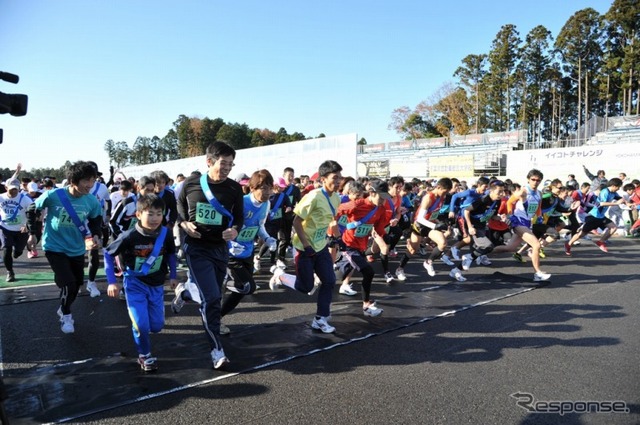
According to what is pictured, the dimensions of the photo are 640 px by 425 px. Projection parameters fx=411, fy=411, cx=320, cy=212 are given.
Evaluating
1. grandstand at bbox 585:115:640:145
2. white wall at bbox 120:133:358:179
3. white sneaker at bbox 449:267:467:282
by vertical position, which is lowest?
white sneaker at bbox 449:267:467:282

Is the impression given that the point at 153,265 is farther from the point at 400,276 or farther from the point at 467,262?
the point at 467,262

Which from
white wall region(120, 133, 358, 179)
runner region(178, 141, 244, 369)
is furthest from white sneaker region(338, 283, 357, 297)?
white wall region(120, 133, 358, 179)

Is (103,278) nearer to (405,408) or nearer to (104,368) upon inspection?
(104,368)

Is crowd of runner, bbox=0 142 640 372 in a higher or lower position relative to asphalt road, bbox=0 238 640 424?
higher

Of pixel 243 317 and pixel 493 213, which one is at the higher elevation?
pixel 493 213

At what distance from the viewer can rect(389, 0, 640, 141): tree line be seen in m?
42.0

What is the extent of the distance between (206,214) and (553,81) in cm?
5913

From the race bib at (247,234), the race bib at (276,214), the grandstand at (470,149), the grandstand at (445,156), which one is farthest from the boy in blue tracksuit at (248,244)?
the grandstand at (445,156)

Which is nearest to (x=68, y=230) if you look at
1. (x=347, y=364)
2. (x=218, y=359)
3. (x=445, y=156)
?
(x=218, y=359)

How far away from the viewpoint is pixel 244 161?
912 inches

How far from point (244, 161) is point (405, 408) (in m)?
21.1

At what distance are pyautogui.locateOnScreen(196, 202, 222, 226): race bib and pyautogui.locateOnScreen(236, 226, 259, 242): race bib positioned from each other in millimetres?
1163

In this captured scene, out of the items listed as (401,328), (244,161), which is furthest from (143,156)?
(401,328)

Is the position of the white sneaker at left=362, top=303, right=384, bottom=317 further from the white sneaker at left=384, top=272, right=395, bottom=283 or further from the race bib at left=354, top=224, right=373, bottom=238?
the white sneaker at left=384, top=272, right=395, bottom=283
